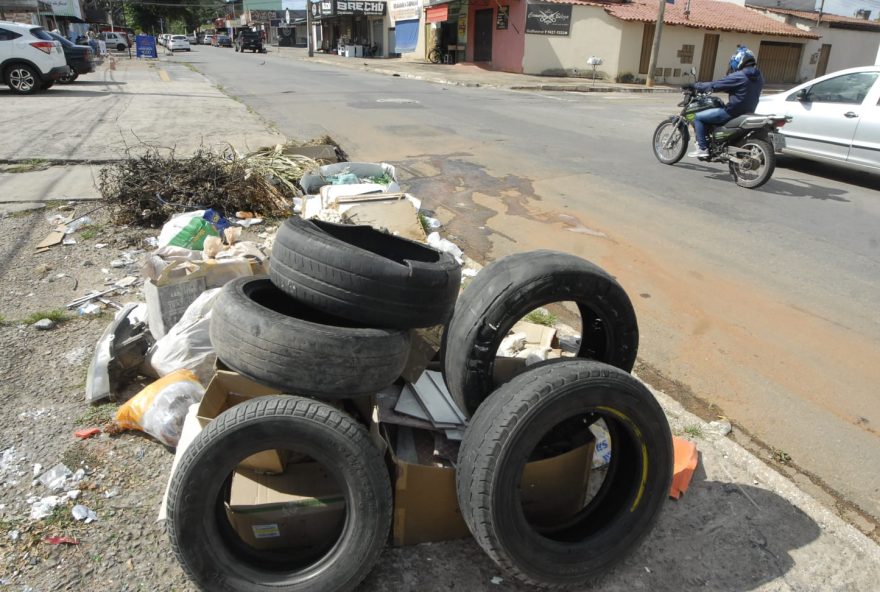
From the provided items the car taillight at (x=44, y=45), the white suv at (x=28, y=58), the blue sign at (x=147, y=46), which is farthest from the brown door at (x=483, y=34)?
the blue sign at (x=147, y=46)

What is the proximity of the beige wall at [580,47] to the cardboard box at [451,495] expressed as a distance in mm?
31945

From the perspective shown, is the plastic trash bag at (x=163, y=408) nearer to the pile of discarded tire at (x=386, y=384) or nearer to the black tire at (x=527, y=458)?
the pile of discarded tire at (x=386, y=384)

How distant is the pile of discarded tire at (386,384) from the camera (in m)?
2.21

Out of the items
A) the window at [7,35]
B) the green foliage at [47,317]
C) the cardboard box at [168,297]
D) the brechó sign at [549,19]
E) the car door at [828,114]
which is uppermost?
the brechó sign at [549,19]

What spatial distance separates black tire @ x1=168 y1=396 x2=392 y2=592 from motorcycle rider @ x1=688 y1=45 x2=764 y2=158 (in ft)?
27.7

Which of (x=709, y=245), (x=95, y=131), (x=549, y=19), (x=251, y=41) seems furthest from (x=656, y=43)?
(x=251, y=41)

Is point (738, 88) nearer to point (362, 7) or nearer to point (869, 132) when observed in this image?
point (869, 132)

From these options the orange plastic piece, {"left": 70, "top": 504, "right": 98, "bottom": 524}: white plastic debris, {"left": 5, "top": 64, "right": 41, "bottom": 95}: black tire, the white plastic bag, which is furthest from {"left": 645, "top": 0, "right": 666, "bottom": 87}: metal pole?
{"left": 70, "top": 504, "right": 98, "bottom": 524}: white plastic debris

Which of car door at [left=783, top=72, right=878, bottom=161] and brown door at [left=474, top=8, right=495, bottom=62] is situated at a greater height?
brown door at [left=474, top=8, right=495, bottom=62]

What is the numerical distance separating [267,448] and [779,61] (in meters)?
42.2

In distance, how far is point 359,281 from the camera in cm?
258

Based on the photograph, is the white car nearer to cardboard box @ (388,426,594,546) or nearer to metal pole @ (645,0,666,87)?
metal pole @ (645,0,666,87)

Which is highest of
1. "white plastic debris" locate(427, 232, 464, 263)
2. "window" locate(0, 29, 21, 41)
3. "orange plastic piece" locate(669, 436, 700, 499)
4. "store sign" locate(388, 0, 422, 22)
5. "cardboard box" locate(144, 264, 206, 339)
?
"store sign" locate(388, 0, 422, 22)

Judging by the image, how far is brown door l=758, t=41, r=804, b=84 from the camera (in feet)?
117
